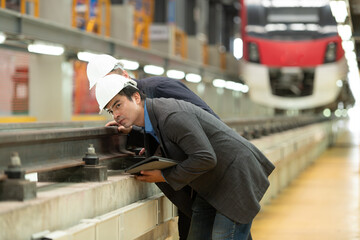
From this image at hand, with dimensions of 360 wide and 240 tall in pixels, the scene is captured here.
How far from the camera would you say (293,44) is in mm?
16922

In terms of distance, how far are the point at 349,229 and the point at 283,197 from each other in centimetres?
258

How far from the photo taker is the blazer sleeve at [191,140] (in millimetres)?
3240

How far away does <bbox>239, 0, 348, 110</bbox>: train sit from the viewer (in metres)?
16.8

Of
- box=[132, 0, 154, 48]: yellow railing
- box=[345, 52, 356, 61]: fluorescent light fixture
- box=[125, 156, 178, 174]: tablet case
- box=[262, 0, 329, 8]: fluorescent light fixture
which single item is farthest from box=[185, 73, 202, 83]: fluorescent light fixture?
box=[125, 156, 178, 174]: tablet case

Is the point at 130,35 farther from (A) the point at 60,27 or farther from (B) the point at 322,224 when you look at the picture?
(B) the point at 322,224

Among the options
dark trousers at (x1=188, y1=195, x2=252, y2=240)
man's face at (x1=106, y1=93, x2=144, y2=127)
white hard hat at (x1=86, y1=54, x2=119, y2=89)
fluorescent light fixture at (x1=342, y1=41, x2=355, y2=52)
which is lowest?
dark trousers at (x1=188, y1=195, x2=252, y2=240)

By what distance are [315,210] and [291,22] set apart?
9358mm

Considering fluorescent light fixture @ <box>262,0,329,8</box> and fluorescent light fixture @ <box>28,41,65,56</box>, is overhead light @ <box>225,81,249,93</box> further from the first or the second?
fluorescent light fixture @ <box>28,41,65,56</box>

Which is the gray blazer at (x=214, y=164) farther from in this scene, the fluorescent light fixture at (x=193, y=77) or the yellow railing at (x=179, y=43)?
the yellow railing at (x=179, y=43)

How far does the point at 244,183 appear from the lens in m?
3.46

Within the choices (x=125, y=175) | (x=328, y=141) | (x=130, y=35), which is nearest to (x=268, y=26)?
(x=130, y=35)

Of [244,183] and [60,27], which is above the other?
[60,27]

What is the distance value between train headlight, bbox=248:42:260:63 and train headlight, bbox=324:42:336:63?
1.73m

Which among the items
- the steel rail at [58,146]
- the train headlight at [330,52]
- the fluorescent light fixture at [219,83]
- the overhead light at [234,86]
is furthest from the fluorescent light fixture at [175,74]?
the steel rail at [58,146]
